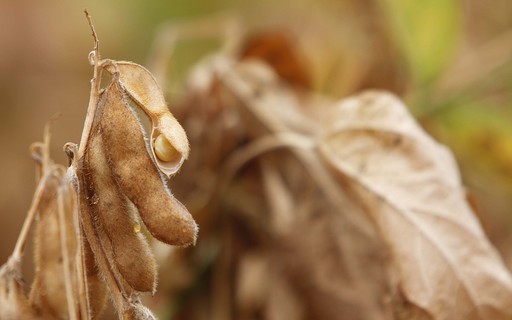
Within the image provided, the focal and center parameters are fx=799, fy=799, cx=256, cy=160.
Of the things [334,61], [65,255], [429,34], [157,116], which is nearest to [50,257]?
[65,255]

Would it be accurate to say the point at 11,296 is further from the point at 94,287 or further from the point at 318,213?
the point at 318,213

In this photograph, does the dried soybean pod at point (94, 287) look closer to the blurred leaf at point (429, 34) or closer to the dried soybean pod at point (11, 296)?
the dried soybean pod at point (11, 296)

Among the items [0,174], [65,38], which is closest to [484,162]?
[0,174]

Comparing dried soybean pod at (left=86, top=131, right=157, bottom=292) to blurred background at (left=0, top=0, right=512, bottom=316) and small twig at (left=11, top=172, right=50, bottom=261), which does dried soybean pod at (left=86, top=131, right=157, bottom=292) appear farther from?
blurred background at (left=0, top=0, right=512, bottom=316)

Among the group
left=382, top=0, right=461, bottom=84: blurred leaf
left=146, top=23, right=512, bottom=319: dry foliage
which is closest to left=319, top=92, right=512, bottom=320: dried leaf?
left=146, top=23, right=512, bottom=319: dry foliage

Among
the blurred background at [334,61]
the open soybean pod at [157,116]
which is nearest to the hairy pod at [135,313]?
the open soybean pod at [157,116]
